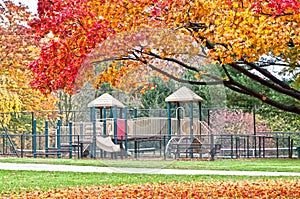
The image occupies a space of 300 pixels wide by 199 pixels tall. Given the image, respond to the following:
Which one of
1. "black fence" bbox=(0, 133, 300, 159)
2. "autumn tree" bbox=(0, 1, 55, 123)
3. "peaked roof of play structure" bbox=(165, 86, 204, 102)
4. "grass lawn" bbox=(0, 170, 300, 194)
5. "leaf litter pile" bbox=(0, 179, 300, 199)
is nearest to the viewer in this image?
"peaked roof of play structure" bbox=(165, 86, 204, 102)

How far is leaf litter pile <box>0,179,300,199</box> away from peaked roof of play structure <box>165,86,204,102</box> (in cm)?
167

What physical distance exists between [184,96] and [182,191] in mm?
1921

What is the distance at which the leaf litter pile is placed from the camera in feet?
37.3

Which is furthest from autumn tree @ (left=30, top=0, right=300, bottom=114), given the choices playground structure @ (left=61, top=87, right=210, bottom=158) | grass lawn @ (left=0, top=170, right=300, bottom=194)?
grass lawn @ (left=0, top=170, right=300, bottom=194)

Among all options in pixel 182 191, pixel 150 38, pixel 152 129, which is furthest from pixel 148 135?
pixel 150 38

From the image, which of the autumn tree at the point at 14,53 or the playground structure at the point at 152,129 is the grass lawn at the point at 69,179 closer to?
the playground structure at the point at 152,129

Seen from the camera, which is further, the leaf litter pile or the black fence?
the black fence

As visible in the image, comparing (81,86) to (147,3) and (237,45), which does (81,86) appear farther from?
(237,45)

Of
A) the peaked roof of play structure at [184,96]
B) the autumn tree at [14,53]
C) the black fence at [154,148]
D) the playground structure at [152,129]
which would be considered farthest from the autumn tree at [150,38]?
the autumn tree at [14,53]

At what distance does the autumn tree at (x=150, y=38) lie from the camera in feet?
30.0

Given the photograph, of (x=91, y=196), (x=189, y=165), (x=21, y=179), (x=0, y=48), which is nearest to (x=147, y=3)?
(x=91, y=196)

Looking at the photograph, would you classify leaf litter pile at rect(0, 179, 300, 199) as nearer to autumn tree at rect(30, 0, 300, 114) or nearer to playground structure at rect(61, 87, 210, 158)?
playground structure at rect(61, 87, 210, 158)

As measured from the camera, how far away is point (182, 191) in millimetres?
11875

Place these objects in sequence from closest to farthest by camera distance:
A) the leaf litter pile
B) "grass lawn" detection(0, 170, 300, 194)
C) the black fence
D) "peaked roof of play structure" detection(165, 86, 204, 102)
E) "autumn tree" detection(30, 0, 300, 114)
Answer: "autumn tree" detection(30, 0, 300, 114) < "peaked roof of play structure" detection(165, 86, 204, 102) < the leaf litter pile < the black fence < "grass lawn" detection(0, 170, 300, 194)
